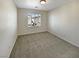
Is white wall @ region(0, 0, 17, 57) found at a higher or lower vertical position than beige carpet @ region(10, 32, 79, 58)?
higher

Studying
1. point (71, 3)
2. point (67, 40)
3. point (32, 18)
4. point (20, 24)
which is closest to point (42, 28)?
point (32, 18)

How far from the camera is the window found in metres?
8.07

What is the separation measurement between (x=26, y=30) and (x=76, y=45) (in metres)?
4.85

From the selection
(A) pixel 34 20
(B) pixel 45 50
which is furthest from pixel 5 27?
(A) pixel 34 20

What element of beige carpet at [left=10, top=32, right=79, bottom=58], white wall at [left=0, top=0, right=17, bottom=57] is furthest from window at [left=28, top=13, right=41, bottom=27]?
white wall at [left=0, top=0, right=17, bottom=57]

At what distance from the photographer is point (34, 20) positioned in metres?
8.59

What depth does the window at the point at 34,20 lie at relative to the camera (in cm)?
807

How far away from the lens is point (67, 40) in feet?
16.5

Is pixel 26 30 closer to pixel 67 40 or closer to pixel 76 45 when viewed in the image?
pixel 67 40

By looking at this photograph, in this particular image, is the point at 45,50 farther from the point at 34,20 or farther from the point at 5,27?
the point at 34,20

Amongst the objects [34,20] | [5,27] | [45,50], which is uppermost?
[34,20]

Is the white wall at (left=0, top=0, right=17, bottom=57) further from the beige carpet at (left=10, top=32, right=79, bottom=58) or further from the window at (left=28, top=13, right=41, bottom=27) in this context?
the window at (left=28, top=13, right=41, bottom=27)

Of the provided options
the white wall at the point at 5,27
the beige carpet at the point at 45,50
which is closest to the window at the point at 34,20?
the beige carpet at the point at 45,50

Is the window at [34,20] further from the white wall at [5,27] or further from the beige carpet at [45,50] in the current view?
the white wall at [5,27]
